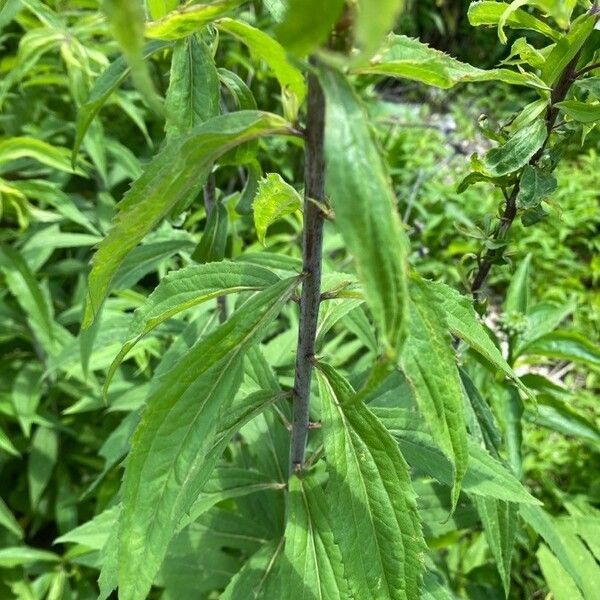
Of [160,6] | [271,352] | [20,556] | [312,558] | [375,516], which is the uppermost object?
[160,6]

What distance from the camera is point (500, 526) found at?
1.17 metres

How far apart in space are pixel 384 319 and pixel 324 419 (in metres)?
0.39

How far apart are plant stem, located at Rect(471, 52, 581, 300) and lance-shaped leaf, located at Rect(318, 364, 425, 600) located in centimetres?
52

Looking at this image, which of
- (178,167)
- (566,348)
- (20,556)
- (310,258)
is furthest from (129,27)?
(20,556)

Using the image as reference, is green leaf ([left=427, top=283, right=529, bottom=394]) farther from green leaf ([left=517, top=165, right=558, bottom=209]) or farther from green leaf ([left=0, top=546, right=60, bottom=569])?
green leaf ([left=0, top=546, right=60, bottom=569])

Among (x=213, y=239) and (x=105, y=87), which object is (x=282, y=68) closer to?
(x=105, y=87)

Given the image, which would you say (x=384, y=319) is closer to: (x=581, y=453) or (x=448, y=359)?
(x=448, y=359)

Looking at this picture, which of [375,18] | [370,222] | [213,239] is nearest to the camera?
[375,18]

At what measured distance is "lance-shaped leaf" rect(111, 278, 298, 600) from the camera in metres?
0.74

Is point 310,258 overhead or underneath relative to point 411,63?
underneath

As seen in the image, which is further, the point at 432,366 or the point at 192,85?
the point at 192,85

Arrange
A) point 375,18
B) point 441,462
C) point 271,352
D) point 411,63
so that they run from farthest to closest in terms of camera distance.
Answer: point 271,352 → point 441,462 → point 411,63 → point 375,18

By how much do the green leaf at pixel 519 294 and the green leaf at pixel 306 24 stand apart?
1160 millimetres

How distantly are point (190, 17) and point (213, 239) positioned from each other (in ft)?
2.08
